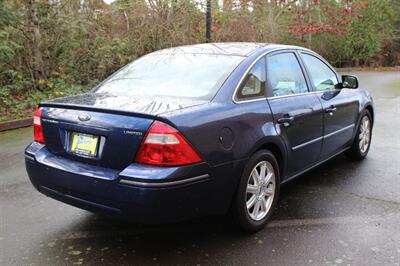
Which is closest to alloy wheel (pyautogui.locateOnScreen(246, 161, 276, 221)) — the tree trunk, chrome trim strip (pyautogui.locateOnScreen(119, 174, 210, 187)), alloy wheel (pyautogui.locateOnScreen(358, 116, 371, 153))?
chrome trim strip (pyautogui.locateOnScreen(119, 174, 210, 187))

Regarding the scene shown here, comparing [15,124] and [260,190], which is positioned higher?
[260,190]

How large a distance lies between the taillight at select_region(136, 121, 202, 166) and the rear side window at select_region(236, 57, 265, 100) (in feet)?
2.67

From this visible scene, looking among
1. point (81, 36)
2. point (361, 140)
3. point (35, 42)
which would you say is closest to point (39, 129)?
point (361, 140)

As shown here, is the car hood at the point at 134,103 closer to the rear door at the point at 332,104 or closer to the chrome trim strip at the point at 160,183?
the chrome trim strip at the point at 160,183

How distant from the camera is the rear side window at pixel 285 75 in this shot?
404 centimetres

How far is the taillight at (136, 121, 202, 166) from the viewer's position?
9.63 feet

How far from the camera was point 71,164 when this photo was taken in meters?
3.27

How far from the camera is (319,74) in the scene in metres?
4.91

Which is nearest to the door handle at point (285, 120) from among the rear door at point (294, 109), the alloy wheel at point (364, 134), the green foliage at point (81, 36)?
the rear door at point (294, 109)

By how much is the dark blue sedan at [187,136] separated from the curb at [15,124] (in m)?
4.86

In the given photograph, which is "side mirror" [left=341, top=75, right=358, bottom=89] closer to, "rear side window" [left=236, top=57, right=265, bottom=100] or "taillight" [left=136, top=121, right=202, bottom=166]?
"rear side window" [left=236, top=57, right=265, bottom=100]

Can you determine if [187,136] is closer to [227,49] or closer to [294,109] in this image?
[294,109]

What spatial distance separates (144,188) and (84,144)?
0.65m

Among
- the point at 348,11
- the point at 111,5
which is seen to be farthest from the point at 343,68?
the point at 111,5
